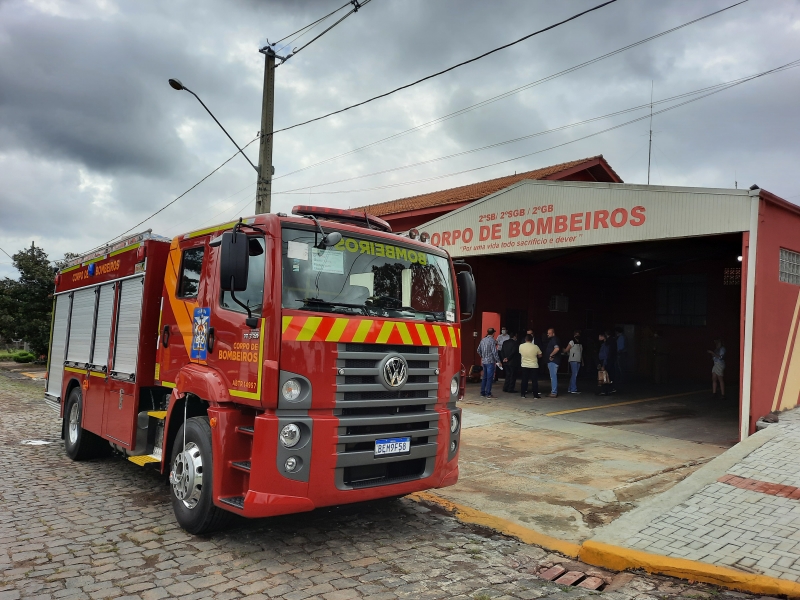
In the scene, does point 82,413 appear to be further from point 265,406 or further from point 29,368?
point 29,368

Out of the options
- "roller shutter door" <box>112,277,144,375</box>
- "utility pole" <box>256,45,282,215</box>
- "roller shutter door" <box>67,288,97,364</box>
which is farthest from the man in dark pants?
"roller shutter door" <box>112,277,144,375</box>

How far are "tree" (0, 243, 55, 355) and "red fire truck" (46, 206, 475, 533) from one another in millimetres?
20780

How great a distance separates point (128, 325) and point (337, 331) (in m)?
3.35

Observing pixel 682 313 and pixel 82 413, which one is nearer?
pixel 82 413

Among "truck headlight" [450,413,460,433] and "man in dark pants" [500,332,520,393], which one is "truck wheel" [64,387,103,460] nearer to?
"truck headlight" [450,413,460,433]

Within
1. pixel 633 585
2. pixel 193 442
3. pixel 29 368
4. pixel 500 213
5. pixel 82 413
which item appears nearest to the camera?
pixel 633 585

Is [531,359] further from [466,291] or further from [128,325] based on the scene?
[128,325]

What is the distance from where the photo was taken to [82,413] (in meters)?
7.86

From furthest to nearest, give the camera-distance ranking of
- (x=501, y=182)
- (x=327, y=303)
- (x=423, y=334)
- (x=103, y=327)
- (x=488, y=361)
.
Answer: (x=501, y=182)
(x=488, y=361)
(x=103, y=327)
(x=423, y=334)
(x=327, y=303)

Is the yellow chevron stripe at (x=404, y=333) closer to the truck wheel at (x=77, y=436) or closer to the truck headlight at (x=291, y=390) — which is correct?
the truck headlight at (x=291, y=390)

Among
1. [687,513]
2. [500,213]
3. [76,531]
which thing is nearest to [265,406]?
[76,531]

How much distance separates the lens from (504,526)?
568 centimetres

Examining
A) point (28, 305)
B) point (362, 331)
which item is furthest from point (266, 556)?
point (28, 305)

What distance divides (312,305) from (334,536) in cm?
207
